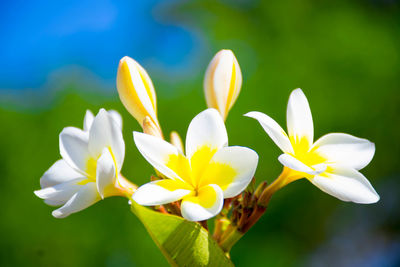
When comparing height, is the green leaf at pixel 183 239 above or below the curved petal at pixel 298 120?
below

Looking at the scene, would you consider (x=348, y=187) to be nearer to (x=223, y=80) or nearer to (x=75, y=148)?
(x=223, y=80)

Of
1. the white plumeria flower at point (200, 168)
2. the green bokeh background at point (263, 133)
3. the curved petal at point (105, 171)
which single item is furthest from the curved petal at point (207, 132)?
the green bokeh background at point (263, 133)

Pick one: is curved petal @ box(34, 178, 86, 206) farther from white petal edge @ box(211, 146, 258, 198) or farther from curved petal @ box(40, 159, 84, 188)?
white petal edge @ box(211, 146, 258, 198)

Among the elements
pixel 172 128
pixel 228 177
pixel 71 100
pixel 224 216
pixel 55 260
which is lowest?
pixel 55 260

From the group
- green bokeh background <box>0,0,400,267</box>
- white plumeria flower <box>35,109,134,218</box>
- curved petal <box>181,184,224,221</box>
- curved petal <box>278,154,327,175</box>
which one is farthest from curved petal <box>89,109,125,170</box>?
green bokeh background <box>0,0,400,267</box>

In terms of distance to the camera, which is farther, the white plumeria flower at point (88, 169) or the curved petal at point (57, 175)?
the curved petal at point (57, 175)

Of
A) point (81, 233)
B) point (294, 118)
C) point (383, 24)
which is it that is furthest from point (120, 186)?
point (383, 24)

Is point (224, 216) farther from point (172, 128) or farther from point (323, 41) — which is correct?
point (323, 41)

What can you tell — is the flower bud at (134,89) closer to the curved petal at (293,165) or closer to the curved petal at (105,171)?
the curved petal at (105,171)
